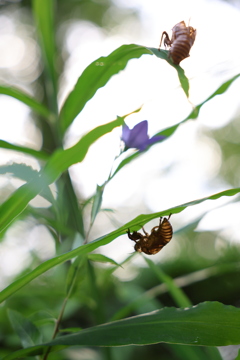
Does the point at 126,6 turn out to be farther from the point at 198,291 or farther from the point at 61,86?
the point at 198,291

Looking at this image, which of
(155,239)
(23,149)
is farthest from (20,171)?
(155,239)

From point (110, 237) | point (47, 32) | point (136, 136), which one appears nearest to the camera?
point (110, 237)

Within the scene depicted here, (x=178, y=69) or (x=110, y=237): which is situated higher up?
(x=178, y=69)

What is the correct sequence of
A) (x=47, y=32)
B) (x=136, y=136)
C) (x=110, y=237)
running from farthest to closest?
(x=47, y=32), (x=136, y=136), (x=110, y=237)

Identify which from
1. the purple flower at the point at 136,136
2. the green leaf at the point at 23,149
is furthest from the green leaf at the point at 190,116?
the green leaf at the point at 23,149

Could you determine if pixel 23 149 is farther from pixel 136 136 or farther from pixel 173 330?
pixel 173 330

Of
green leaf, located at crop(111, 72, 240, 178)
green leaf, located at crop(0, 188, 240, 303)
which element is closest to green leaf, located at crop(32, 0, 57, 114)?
green leaf, located at crop(111, 72, 240, 178)
